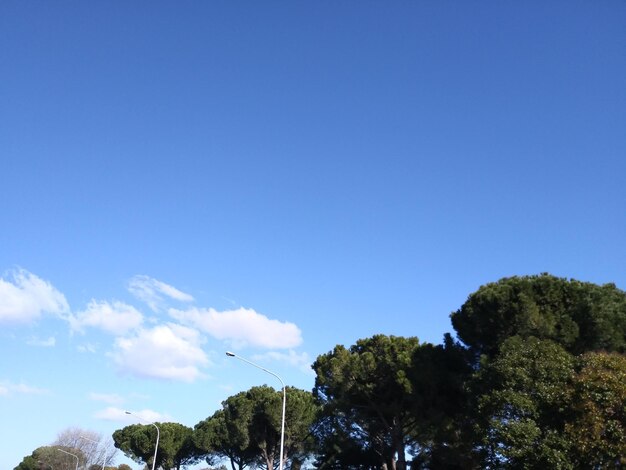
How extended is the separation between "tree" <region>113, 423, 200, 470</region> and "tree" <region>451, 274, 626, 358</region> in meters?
43.3

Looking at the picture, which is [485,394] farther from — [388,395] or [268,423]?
[268,423]

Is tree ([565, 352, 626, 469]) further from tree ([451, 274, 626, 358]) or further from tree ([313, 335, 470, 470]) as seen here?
tree ([313, 335, 470, 470])

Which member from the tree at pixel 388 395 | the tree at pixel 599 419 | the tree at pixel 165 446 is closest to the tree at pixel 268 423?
the tree at pixel 388 395

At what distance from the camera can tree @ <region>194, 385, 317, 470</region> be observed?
147 ft

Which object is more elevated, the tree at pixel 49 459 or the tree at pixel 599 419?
the tree at pixel 599 419

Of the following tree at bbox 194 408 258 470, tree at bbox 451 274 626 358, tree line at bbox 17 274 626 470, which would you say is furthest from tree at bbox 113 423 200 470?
tree at bbox 451 274 626 358

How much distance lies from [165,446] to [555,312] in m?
48.8

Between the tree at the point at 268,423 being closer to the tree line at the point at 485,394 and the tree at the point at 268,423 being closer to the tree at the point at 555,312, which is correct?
the tree line at the point at 485,394

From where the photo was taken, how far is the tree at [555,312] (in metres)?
20.7

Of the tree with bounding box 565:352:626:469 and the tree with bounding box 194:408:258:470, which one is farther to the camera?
the tree with bounding box 194:408:258:470

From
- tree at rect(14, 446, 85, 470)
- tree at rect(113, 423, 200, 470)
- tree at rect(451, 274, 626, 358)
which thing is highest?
tree at rect(451, 274, 626, 358)

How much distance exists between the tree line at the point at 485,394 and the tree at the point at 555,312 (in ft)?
0.14

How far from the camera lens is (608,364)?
55.4 ft

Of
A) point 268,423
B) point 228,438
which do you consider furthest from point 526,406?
point 228,438
